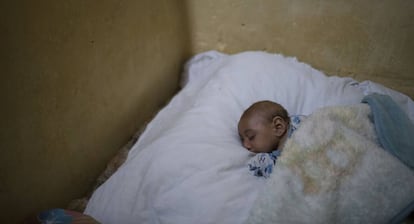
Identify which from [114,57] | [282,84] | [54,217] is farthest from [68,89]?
[282,84]

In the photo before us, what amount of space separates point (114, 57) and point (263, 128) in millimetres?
605

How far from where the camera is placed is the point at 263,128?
1.20 m

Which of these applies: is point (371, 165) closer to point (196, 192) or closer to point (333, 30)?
point (196, 192)

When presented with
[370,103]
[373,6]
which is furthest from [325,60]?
[370,103]

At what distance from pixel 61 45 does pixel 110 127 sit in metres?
0.41

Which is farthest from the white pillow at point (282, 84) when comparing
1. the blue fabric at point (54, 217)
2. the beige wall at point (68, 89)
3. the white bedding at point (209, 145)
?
the blue fabric at point (54, 217)

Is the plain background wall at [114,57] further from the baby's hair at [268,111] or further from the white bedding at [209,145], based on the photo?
the baby's hair at [268,111]

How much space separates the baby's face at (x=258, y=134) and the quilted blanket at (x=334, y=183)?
13 cm

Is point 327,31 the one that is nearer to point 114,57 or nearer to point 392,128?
point 392,128

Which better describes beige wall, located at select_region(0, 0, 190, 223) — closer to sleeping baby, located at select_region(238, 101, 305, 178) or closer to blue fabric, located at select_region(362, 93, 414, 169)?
sleeping baby, located at select_region(238, 101, 305, 178)

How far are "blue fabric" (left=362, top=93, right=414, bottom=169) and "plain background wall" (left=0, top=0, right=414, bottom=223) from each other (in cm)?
44

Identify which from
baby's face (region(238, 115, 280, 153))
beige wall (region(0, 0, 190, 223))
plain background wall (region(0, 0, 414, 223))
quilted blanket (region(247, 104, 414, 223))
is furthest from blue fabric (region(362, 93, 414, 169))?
beige wall (region(0, 0, 190, 223))

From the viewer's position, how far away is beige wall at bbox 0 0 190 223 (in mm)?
951

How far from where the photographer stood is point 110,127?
1387 millimetres
